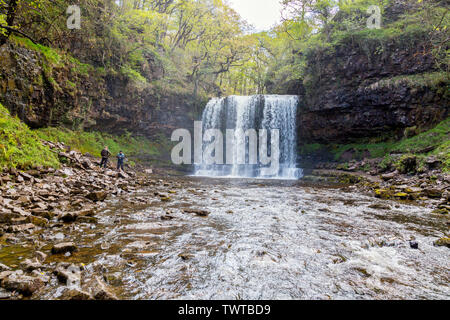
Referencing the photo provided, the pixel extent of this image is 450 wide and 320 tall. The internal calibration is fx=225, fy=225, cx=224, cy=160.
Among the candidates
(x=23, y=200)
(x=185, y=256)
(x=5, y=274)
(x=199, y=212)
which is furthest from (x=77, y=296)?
(x=23, y=200)

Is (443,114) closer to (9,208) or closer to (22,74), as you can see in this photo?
(9,208)

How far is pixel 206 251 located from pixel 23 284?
2125mm

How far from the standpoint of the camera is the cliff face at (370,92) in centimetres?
1530

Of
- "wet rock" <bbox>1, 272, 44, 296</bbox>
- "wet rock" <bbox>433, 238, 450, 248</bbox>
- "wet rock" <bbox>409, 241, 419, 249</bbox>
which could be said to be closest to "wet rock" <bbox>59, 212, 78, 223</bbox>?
"wet rock" <bbox>1, 272, 44, 296</bbox>

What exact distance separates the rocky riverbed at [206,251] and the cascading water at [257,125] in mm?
13949

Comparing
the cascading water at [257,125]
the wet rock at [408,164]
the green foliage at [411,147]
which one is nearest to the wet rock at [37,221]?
the green foliage at [411,147]

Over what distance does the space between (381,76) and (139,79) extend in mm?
19007

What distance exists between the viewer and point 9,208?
13.4 feet

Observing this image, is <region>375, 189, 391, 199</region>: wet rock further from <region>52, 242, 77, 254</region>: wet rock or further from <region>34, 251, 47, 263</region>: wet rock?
<region>34, 251, 47, 263</region>: wet rock

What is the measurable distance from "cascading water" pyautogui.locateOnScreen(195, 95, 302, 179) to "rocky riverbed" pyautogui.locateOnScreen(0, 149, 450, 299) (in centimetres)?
1395

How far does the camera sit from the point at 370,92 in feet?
56.1

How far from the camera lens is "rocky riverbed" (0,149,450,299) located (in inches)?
95.4

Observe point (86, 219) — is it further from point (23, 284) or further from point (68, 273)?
point (23, 284)
